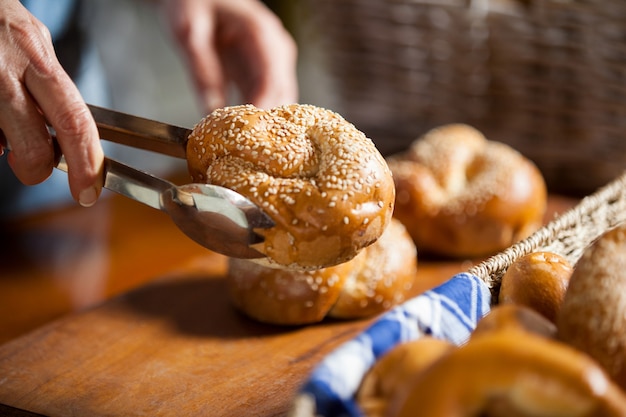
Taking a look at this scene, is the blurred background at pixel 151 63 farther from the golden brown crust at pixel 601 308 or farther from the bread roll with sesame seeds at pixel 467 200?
the golden brown crust at pixel 601 308

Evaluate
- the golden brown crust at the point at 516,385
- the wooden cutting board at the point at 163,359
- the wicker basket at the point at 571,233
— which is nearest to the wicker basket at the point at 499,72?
the wicker basket at the point at 571,233

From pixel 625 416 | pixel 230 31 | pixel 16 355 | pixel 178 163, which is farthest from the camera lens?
pixel 178 163

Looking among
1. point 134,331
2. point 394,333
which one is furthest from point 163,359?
point 394,333

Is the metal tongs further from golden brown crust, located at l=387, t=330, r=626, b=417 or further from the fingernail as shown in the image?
golden brown crust, located at l=387, t=330, r=626, b=417

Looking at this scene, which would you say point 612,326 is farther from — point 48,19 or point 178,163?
point 178,163

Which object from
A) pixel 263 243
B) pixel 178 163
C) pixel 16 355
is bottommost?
pixel 178 163

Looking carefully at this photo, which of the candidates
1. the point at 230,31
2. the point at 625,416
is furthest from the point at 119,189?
the point at 230,31
